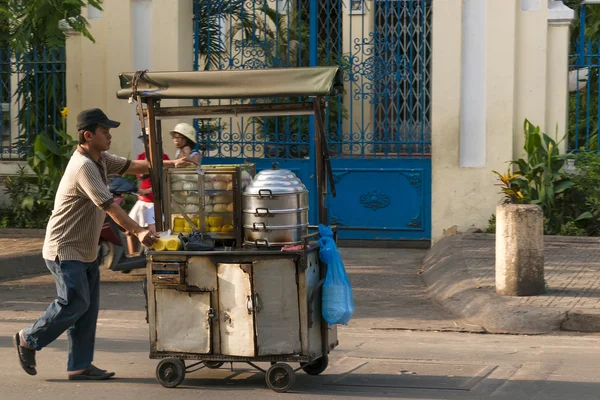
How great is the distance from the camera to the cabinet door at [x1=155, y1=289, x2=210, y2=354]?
6188 millimetres

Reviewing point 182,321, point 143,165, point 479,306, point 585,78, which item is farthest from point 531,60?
→ point 182,321

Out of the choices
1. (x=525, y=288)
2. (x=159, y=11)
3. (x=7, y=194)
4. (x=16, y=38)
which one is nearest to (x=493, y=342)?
(x=525, y=288)

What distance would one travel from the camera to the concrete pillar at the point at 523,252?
886 cm

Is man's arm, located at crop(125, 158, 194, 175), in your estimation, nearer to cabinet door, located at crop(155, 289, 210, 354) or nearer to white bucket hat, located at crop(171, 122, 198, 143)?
cabinet door, located at crop(155, 289, 210, 354)

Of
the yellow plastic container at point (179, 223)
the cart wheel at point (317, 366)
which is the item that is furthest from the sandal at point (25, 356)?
the cart wheel at point (317, 366)

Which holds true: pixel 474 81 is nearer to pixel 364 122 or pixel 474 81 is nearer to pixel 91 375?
pixel 364 122

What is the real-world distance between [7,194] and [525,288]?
8041 mm

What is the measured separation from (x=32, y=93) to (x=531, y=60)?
7038 millimetres

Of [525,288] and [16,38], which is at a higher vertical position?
[16,38]

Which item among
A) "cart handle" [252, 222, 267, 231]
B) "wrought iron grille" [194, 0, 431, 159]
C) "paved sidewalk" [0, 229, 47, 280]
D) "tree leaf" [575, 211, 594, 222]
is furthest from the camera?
"wrought iron grille" [194, 0, 431, 159]

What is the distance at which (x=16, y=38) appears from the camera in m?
11.2

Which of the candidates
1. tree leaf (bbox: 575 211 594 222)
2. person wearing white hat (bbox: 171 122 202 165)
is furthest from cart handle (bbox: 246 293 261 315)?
tree leaf (bbox: 575 211 594 222)

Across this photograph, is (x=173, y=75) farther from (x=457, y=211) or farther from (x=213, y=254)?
(x=457, y=211)

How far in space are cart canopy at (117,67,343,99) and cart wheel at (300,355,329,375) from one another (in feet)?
5.76
